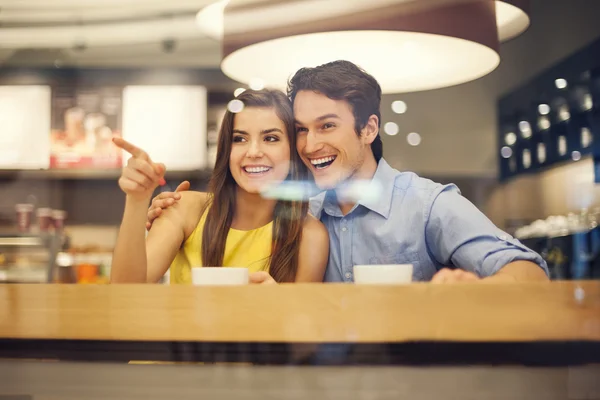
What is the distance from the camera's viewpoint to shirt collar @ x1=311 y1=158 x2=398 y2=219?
1684 millimetres

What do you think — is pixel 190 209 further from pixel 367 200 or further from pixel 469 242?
pixel 469 242

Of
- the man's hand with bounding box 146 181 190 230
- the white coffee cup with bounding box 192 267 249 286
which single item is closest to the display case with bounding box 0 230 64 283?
the man's hand with bounding box 146 181 190 230

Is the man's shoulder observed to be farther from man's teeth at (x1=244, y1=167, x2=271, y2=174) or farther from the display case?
the display case

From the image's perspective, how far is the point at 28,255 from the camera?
263 centimetres

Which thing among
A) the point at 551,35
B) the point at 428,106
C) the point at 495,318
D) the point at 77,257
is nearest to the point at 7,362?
the point at 495,318

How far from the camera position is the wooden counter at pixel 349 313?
92 centimetres

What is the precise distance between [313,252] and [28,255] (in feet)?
5.27

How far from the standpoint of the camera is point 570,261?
1.90 metres

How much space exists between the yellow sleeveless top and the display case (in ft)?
3.21

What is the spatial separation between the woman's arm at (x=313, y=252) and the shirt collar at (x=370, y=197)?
0.16 ft

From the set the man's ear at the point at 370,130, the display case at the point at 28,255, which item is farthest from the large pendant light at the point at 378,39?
the display case at the point at 28,255

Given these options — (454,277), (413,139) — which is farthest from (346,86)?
(454,277)

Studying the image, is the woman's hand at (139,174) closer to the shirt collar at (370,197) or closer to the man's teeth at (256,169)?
the man's teeth at (256,169)

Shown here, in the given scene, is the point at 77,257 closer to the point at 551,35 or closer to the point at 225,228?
the point at 225,228
